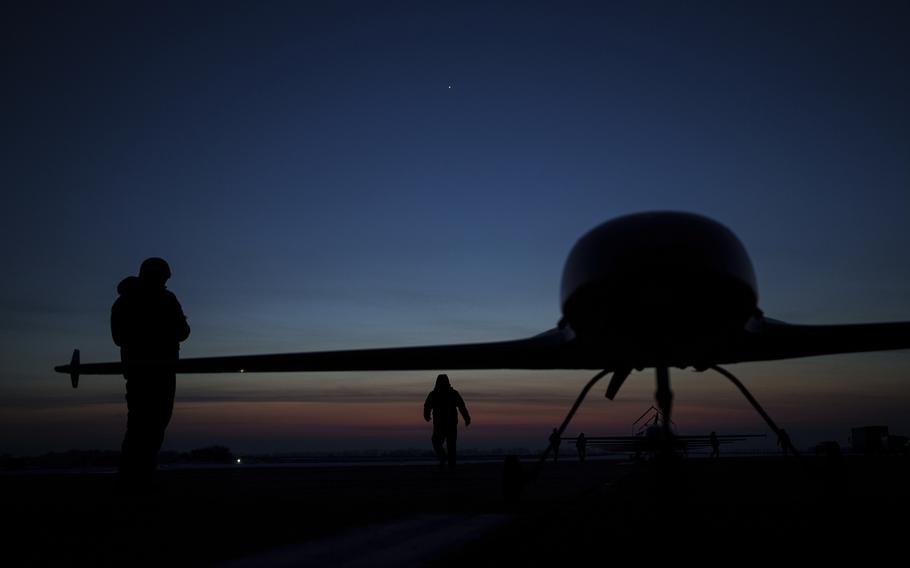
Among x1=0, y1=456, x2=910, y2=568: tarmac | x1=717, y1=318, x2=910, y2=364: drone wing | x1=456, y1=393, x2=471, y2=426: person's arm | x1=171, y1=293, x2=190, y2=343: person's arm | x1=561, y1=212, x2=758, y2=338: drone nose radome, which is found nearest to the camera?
x1=0, y1=456, x2=910, y2=568: tarmac

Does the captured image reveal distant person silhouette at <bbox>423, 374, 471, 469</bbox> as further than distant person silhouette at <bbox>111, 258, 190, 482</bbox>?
Yes

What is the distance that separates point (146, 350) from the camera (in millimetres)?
8047

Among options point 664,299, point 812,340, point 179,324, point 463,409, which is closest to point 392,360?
point 179,324

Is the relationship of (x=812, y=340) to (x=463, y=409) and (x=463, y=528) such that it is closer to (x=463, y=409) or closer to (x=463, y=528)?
(x=463, y=528)

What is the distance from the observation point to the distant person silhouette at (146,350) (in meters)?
7.69

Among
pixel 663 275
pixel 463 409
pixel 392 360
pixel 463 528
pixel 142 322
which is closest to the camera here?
pixel 663 275

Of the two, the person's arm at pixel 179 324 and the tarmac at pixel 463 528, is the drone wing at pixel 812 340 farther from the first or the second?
the person's arm at pixel 179 324

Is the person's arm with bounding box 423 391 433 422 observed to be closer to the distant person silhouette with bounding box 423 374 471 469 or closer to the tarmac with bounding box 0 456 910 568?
the distant person silhouette with bounding box 423 374 471 469

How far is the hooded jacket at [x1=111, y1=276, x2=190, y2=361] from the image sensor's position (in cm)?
803

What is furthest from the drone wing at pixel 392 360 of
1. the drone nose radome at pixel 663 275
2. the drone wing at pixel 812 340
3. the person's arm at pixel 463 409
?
the person's arm at pixel 463 409

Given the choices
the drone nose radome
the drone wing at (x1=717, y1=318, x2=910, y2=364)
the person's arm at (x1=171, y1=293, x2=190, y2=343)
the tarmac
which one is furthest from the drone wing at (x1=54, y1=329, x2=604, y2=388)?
the drone nose radome

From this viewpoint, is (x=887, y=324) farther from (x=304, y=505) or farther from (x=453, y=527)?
(x=304, y=505)

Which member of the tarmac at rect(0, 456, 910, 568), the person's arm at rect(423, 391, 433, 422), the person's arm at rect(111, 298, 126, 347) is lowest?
the tarmac at rect(0, 456, 910, 568)

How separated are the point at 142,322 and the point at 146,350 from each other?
36 cm
